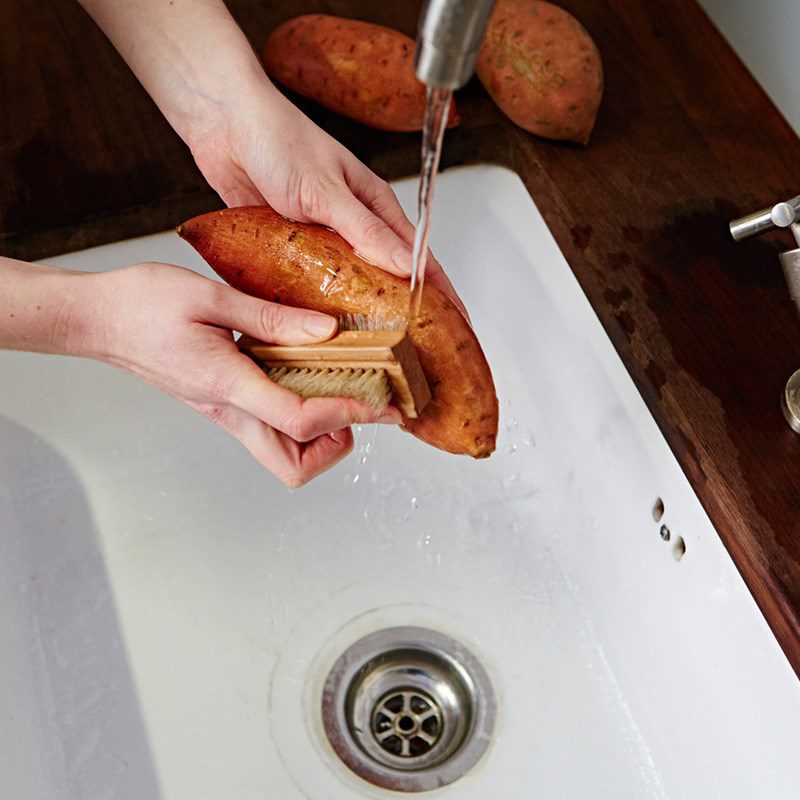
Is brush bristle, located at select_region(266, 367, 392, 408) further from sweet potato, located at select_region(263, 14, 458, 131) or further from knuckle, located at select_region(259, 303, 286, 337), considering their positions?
sweet potato, located at select_region(263, 14, 458, 131)

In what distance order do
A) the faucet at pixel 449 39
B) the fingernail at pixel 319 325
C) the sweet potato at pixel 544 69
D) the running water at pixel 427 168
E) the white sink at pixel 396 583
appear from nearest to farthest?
the faucet at pixel 449 39 < the running water at pixel 427 168 < the fingernail at pixel 319 325 < the white sink at pixel 396 583 < the sweet potato at pixel 544 69

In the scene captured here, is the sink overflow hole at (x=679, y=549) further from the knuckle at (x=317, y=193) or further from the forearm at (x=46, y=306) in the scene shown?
the forearm at (x=46, y=306)

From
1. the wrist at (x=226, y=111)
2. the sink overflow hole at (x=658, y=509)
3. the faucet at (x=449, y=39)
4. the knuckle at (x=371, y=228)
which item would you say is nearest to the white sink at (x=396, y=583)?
the sink overflow hole at (x=658, y=509)

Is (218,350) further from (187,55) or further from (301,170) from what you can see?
(187,55)

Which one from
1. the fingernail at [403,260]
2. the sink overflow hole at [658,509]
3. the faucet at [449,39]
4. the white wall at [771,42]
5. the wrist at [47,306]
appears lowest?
the sink overflow hole at [658,509]

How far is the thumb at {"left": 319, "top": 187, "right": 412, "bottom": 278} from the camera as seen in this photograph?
612 millimetres

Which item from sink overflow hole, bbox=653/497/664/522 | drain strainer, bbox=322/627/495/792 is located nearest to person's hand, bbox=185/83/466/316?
sink overflow hole, bbox=653/497/664/522

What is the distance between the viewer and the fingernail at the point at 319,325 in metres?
0.57

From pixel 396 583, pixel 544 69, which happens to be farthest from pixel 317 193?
pixel 396 583

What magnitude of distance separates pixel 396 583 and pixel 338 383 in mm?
316

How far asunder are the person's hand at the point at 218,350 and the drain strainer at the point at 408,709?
0.22 m

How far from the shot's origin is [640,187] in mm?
799

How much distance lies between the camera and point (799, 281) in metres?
0.58

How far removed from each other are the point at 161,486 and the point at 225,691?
0.69 feet
